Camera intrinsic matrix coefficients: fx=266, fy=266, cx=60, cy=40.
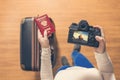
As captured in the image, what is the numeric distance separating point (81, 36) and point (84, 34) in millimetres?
17

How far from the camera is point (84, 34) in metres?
1.29

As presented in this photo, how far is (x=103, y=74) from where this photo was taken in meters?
1.30

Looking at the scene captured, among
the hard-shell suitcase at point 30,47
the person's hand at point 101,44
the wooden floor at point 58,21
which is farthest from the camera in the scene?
the wooden floor at point 58,21

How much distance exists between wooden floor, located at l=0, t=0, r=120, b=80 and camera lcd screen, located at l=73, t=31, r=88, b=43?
58cm

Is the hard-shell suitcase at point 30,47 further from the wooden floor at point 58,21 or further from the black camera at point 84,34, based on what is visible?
the black camera at point 84,34

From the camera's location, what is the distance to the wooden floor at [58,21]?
1840 mm

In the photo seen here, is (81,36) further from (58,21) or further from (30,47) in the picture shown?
(58,21)

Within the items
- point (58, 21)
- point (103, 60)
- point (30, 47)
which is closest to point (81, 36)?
point (103, 60)

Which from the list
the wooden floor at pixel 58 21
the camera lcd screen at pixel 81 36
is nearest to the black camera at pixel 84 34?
the camera lcd screen at pixel 81 36

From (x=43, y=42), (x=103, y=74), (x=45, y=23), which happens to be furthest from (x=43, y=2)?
(x=103, y=74)

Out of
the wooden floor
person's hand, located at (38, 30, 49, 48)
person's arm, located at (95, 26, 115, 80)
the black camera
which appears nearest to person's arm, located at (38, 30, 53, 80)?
person's hand, located at (38, 30, 49, 48)

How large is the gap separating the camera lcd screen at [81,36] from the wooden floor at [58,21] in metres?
0.58

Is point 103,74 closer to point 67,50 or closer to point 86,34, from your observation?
point 86,34

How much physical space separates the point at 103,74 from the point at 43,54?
0.31 meters
